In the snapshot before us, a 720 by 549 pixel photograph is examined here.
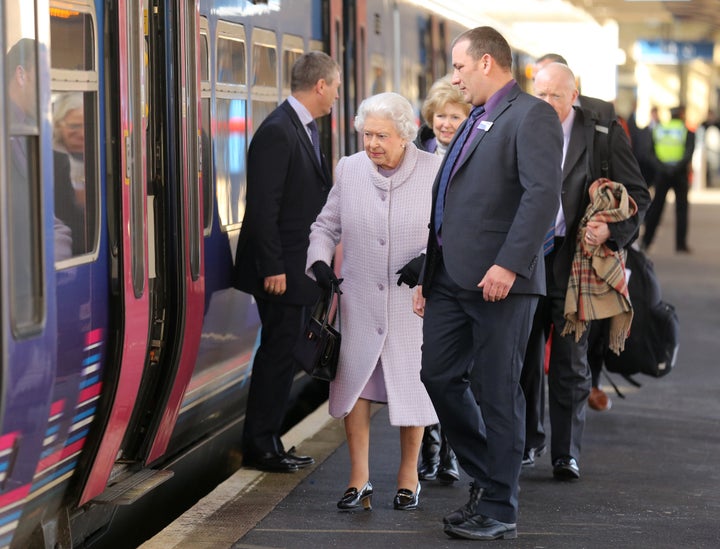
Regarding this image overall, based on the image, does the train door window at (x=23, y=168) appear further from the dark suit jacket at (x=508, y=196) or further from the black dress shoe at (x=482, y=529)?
the black dress shoe at (x=482, y=529)

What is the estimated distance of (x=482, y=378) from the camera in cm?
522

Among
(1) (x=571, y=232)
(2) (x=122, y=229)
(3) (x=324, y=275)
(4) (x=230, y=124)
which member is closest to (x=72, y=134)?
(2) (x=122, y=229)

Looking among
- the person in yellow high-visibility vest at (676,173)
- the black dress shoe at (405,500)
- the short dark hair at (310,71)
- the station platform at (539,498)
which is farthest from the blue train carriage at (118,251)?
the person in yellow high-visibility vest at (676,173)

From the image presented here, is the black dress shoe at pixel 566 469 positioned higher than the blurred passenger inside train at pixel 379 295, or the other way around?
the blurred passenger inside train at pixel 379 295

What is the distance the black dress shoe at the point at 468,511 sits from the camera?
17.4 feet

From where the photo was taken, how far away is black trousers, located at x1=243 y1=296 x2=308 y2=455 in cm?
642

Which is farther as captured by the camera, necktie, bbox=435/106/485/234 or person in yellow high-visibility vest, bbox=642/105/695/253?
person in yellow high-visibility vest, bbox=642/105/695/253

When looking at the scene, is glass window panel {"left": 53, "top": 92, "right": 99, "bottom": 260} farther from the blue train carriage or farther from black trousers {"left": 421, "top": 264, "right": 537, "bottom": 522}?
black trousers {"left": 421, "top": 264, "right": 537, "bottom": 522}

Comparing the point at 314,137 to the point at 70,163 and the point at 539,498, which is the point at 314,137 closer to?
the point at 539,498

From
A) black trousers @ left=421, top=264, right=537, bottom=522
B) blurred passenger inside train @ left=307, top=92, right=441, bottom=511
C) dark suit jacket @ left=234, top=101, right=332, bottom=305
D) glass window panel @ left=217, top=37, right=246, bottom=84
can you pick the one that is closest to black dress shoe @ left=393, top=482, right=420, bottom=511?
blurred passenger inside train @ left=307, top=92, right=441, bottom=511

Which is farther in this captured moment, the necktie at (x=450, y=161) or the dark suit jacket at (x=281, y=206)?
the dark suit jacket at (x=281, y=206)

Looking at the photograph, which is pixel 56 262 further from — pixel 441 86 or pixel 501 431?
pixel 441 86

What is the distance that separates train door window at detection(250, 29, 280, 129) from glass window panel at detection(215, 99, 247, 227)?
23 cm

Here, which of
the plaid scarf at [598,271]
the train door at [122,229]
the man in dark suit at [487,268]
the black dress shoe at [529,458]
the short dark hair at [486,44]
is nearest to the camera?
the train door at [122,229]
